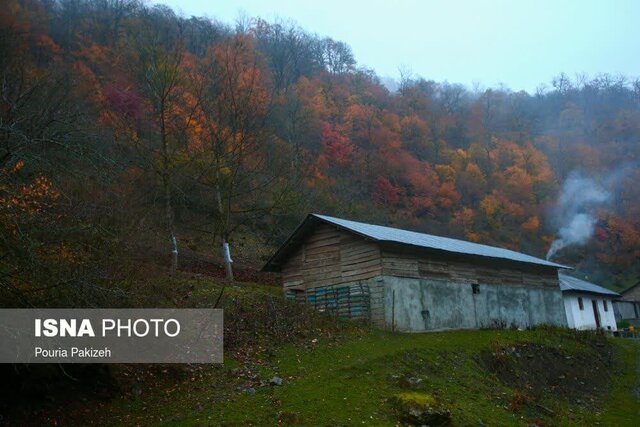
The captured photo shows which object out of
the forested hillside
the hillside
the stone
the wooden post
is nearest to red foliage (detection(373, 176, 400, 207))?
the forested hillside

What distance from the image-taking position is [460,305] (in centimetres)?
2625

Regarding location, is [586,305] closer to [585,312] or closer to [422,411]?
[585,312]

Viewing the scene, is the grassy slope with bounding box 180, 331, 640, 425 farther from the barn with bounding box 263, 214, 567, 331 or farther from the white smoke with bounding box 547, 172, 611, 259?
the white smoke with bounding box 547, 172, 611, 259

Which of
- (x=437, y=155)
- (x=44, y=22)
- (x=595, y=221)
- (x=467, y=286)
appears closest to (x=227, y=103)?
(x=467, y=286)

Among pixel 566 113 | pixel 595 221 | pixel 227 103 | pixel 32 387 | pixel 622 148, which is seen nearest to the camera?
pixel 32 387

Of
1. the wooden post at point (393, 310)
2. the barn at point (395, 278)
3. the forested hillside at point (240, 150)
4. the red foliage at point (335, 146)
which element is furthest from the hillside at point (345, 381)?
the red foliage at point (335, 146)

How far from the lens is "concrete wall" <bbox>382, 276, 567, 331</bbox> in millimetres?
23203

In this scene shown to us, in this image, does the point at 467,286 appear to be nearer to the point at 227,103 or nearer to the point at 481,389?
the point at 481,389

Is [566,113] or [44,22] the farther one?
[566,113]

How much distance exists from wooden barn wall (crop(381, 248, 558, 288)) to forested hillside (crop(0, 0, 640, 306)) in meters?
9.78

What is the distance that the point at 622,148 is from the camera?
260 ft

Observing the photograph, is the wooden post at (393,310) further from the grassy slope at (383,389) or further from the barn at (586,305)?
the barn at (586,305)

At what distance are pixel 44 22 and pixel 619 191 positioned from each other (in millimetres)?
71747

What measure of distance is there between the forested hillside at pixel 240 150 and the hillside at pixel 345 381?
281 cm
